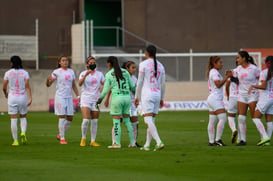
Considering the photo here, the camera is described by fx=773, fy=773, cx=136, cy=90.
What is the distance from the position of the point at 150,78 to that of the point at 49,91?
2051cm

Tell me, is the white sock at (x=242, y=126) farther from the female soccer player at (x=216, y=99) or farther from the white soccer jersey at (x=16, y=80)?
the white soccer jersey at (x=16, y=80)

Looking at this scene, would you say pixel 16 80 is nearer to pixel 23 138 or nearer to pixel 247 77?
pixel 23 138

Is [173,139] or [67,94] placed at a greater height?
[67,94]

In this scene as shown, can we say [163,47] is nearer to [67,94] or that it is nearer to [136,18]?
[136,18]

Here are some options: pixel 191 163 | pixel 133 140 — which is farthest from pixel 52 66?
pixel 191 163

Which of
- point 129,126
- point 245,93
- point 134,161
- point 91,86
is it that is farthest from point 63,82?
point 134,161

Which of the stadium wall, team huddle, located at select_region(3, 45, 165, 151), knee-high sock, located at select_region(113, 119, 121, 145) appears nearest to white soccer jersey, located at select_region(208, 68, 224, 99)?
team huddle, located at select_region(3, 45, 165, 151)

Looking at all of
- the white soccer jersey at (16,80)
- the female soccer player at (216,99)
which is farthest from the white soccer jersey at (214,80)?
the white soccer jersey at (16,80)

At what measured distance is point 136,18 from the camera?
43.8 m

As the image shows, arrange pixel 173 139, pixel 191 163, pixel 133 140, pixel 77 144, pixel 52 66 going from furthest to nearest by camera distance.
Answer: pixel 52 66 → pixel 173 139 → pixel 77 144 → pixel 133 140 → pixel 191 163

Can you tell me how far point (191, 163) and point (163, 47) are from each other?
30973 millimetres

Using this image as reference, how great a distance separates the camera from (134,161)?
13438mm

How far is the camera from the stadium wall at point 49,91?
35.1m

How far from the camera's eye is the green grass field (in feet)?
37.6
